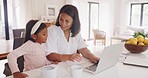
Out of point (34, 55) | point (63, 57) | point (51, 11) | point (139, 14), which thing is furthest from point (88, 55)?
point (139, 14)

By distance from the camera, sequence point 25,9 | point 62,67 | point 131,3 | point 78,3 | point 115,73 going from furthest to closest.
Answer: point 131,3
point 78,3
point 25,9
point 62,67
point 115,73

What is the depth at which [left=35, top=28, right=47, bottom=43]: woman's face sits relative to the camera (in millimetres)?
1452

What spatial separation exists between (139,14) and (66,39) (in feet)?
22.6

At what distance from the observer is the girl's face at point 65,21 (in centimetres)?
150

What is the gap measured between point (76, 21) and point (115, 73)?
654 millimetres

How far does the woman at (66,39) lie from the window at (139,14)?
6.67 meters

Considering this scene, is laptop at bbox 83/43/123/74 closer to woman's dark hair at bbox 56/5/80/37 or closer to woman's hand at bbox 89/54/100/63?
woman's hand at bbox 89/54/100/63

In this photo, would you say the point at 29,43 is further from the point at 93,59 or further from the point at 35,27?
the point at 93,59

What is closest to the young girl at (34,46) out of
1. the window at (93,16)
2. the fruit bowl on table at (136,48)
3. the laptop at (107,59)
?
the laptop at (107,59)

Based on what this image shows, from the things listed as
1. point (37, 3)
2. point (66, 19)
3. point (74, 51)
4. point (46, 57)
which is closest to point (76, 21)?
point (66, 19)

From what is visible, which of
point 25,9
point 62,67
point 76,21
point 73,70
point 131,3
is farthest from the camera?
point 131,3

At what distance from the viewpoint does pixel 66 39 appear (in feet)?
5.22

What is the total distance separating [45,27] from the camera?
1.47 metres

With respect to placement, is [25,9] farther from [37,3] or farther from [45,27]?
[45,27]
